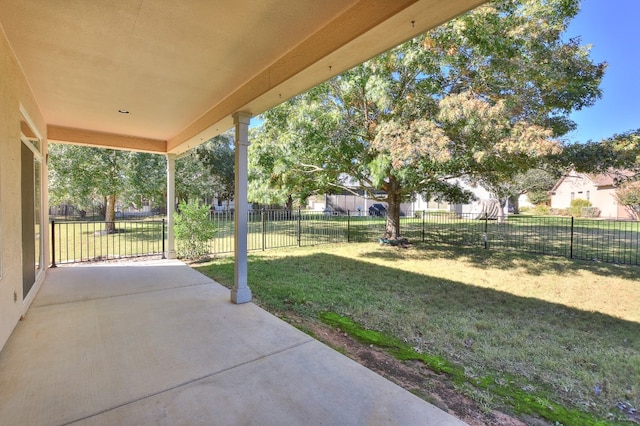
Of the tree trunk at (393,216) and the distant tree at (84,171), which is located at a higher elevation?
the distant tree at (84,171)

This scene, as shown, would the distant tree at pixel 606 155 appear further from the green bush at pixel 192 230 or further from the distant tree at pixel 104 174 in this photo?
the distant tree at pixel 104 174

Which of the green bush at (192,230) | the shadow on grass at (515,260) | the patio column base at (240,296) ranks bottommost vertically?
the shadow on grass at (515,260)

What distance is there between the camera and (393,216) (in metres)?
10.1

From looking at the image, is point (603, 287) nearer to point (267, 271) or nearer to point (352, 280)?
point (352, 280)

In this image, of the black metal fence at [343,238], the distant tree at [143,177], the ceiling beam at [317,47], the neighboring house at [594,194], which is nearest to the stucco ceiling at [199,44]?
the ceiling beam at [317,47]

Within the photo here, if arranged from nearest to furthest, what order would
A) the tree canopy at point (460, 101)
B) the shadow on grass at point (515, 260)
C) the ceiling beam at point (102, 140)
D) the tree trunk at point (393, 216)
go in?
the tree canopy at point (460, 101) → the ceiling beam at point (102, 140) → the shadow on grass at point (515, 260) → the tree trunk at point (393, 216)

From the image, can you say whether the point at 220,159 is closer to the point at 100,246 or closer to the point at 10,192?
the point at 100,246

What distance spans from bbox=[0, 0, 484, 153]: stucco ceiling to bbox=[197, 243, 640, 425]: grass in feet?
9.17

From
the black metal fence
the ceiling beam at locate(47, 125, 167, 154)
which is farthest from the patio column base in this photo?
the ceiling beam at locate(47, 125, 167, 154)

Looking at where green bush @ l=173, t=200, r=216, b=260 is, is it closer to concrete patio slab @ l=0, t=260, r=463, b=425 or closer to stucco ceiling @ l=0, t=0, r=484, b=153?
stucco ceiling @ l=0, t=0, r=484, b=153

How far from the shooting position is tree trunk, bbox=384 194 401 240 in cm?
973

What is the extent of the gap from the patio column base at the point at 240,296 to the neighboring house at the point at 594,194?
20783 millimetres

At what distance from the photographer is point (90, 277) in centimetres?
556

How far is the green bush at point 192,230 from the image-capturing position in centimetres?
741
